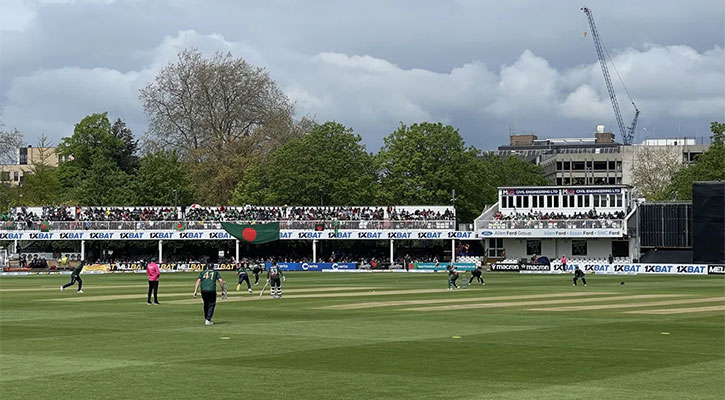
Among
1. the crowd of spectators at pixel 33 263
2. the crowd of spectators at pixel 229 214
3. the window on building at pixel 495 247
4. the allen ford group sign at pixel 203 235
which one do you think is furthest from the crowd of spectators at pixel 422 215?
the crowd of spectators at pixel 33 263

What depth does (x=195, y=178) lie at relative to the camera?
112 meters

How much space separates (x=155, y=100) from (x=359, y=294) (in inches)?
2767

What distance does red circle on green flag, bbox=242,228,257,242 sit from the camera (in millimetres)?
Result: 95500

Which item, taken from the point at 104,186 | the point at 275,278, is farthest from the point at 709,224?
the point at 104,186

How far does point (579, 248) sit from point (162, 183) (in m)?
42.7

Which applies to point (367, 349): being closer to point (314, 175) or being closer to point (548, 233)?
point (548, 233)

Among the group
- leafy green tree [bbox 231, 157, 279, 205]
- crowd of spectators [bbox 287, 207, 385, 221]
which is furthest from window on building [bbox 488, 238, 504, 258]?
leafy green tree [bbox 231, 157, 279, 205]

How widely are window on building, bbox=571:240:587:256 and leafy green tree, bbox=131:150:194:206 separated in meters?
39.8

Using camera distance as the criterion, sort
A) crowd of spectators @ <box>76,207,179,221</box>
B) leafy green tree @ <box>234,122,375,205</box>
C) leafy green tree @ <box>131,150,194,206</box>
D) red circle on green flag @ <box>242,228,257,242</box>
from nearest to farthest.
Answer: red circle on green flag @ <box>242,228,257,242</box>
crowd of spectators @ <box>76,207,179,221</box>
leafy green tree @ <box>234,122,375,205</box>
leafy green tree @ <box>131,150,194,206</box>

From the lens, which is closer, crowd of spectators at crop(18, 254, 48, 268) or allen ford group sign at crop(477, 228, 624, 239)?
crowd of spectators at crop(18, 254, 48, 268)

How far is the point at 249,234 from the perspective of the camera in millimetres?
95875

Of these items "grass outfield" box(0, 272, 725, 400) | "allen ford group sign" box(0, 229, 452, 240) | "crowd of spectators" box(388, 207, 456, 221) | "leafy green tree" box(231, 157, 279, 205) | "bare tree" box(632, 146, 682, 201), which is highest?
"bare tree" box(632, 146, 682, 201)

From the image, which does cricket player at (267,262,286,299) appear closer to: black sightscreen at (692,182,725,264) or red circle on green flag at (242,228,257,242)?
black sightscreen at (692,182,725,264)

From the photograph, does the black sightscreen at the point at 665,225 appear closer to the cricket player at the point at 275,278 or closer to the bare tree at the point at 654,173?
the bare tree at the point at 654,173
